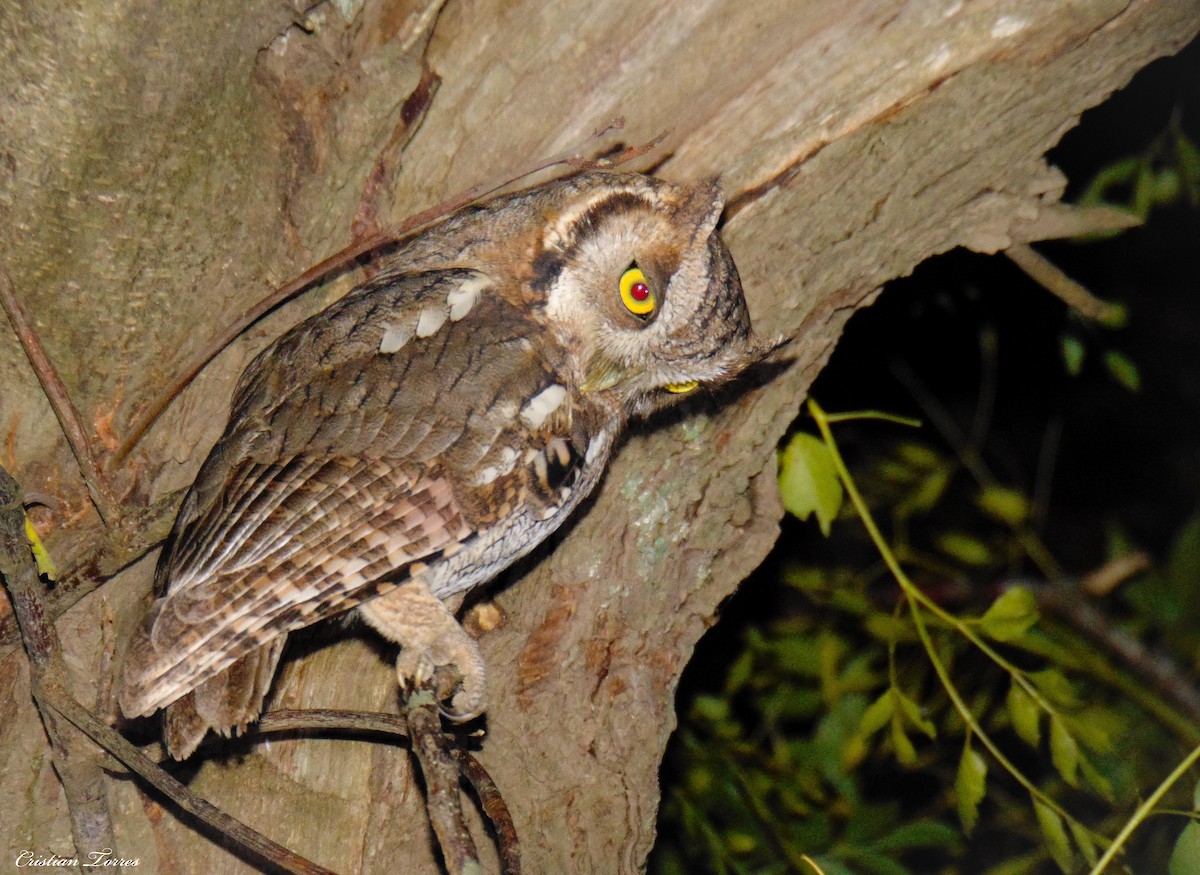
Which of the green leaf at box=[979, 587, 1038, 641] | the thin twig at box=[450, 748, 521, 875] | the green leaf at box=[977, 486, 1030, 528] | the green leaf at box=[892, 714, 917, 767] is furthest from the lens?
the green leaf at box=[977, 486, 1030, 528]

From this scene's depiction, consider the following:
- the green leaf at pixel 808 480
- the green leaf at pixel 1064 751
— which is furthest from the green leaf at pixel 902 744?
the green leaf at pixel 808 480

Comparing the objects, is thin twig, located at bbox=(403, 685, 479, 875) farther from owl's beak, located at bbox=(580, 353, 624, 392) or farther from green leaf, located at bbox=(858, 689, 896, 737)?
green leaf, located at bbox=(858, 689, 896, 737)

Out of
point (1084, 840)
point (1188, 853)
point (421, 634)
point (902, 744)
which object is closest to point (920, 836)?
point (902, 744)

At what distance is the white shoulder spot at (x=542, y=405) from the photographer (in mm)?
1774

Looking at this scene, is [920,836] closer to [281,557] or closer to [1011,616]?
[1011,616]

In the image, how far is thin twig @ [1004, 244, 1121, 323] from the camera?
2.28 meters

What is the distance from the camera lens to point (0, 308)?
1.55m

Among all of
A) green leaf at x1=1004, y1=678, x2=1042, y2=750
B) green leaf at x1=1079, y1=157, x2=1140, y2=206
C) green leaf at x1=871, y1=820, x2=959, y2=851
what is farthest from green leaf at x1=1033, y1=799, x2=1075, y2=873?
green leaf at x1=1079, y1=157, x2=1140, y2=206

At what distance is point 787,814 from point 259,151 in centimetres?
237

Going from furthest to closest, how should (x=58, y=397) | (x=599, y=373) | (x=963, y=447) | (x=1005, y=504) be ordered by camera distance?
(x=963, y=447), (x=1005, y=504), (x=599, y=373), (x=58, y=397)

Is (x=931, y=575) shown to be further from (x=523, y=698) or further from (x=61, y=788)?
(x=61, y=788)

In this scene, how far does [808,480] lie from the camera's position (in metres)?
2.21

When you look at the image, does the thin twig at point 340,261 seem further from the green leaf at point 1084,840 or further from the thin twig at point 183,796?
the green leaf at point 1084,840

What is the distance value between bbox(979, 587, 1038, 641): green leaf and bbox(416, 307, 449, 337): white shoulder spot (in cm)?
121
